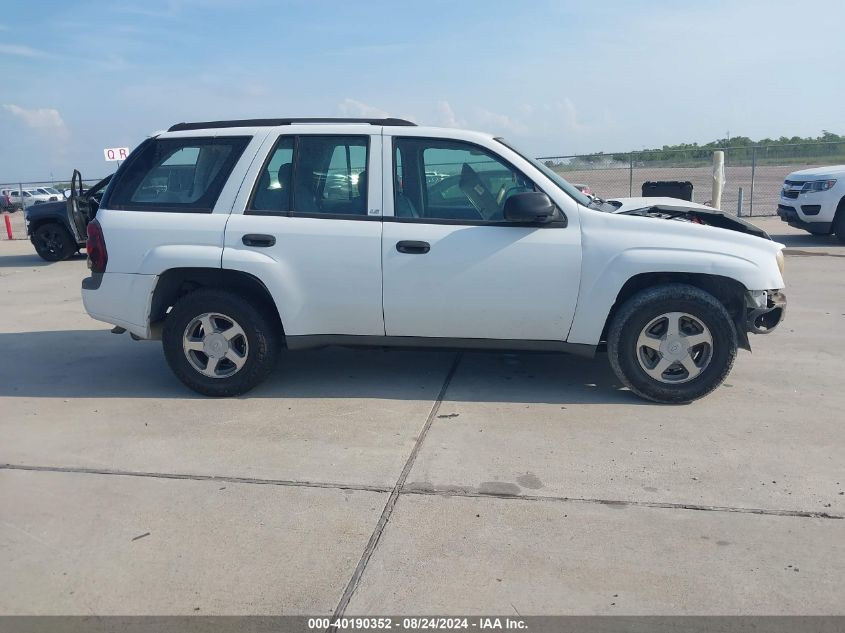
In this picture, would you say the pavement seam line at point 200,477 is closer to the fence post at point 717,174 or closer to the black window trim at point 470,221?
the black window trim at point 470,221

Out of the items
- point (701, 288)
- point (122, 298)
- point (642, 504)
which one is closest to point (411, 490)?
point (642, 504)

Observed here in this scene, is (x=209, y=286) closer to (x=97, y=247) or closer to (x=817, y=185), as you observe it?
(x=97, y=247)

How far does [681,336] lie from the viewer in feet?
17.3

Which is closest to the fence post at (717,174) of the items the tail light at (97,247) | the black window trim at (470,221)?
the black window trim at (470,221)

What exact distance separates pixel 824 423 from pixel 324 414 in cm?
326

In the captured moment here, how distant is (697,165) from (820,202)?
13073 millimetres

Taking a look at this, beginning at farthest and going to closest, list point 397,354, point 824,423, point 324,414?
point 397,354
point 324,414
point 824,423

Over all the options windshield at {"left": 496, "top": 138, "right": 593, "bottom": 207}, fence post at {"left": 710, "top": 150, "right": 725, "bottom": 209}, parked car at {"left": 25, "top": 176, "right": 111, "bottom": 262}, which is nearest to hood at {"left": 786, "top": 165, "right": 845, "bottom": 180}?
fence post at {"left": 710, "top": 150, "right": 725, "bottom": 209}

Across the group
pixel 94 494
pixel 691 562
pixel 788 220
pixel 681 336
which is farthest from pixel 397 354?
pixel 788 220

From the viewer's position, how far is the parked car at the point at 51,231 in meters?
13.9

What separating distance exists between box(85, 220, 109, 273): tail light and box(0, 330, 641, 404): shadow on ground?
38.9 inches

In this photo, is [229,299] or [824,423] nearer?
[824,423]

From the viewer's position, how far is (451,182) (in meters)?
5.36
